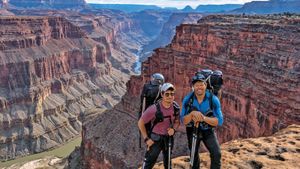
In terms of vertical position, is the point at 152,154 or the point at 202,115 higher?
the point at 202,115

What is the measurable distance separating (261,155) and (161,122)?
562cm

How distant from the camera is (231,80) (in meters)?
41.2

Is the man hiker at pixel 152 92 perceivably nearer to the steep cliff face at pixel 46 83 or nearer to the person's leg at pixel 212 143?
the person's leg at pixel 212 143

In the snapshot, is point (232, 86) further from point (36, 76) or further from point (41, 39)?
point (41, 39)

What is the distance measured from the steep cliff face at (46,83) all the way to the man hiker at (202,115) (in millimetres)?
53316

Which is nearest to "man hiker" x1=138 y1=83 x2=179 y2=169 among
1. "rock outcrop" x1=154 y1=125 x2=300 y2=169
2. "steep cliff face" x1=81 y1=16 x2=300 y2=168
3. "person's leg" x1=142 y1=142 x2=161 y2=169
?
"person's leg" x1=142 y1=142 x2=161 y2=169

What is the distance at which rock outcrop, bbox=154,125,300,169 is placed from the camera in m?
15.3

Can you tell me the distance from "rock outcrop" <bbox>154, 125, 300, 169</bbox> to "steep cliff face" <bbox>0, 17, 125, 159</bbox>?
4992 cm

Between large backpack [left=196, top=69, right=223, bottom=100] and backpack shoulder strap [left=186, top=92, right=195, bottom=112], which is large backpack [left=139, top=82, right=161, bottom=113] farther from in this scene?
large backpack [left=196, top=69, right=223, bottom=100]

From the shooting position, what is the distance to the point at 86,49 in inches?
5354

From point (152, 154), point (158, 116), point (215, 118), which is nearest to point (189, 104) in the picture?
point (215, 118)

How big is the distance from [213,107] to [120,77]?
13362cm

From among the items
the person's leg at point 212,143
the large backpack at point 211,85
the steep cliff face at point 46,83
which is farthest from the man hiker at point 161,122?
the steep cliff face at point 46,83

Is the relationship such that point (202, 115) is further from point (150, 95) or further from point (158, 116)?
point (150, 95)
